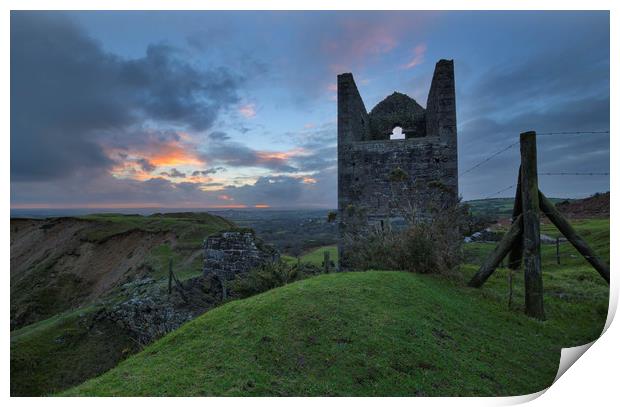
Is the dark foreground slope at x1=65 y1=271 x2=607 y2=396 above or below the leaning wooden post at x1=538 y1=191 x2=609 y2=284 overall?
below

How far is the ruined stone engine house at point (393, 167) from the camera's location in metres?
13.8

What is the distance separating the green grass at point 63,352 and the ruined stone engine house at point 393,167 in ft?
30.9

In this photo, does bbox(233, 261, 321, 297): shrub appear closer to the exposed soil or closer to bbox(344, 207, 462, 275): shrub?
bbox(344, 207, 462, 275): shrub

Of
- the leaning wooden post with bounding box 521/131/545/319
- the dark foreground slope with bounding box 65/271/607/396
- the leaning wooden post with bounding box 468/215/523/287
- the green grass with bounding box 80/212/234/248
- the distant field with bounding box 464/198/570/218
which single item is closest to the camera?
the dark foreground slope with bounding box 65/271/607/396

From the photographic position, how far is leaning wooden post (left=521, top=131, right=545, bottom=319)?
26.5 ft

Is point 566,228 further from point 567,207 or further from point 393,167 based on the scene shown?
point 393,167

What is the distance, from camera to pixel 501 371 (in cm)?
555

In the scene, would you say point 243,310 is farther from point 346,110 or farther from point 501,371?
point 346,110

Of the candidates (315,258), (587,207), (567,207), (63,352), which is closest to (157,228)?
(315,258)

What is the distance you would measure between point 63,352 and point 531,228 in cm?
1527

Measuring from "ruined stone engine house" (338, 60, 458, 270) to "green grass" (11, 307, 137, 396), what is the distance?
9.43m

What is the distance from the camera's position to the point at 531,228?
8.16 meters

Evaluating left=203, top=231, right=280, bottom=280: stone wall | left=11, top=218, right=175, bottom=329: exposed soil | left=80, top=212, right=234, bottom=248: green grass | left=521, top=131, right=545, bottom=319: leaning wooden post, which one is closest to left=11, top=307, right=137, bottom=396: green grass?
left=203, top=231, right=280, bottom=280: stone wall
